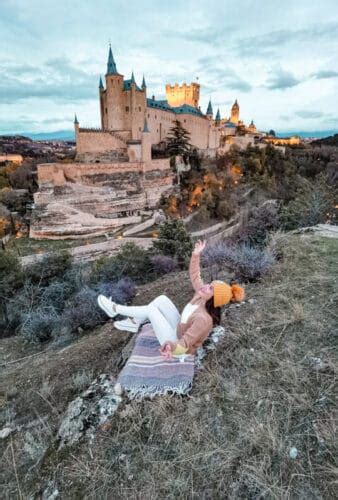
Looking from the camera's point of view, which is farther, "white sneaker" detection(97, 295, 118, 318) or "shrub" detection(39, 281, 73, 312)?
"shrub" detection(39, 281, 73, 312)

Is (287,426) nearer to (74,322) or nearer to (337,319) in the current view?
(337,319)

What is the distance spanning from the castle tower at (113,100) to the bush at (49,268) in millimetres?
20097

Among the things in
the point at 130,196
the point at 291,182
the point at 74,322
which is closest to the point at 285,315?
the point at 74,322

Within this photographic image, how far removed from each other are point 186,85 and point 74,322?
41.3 metres

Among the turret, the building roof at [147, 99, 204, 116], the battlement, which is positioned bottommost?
the building roof at [147, 99, 204, 116]

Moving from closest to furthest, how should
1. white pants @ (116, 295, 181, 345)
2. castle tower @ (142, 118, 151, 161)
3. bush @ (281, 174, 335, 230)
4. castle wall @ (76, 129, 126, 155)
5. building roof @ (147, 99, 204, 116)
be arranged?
1. white pants @ (116, 295, 181, 345)
2. bush @ (281, 174, 335, 230)
3. castle tower @ (142, 118, 151, 161)
4. castle wall @ (76, 129, 126, 155)
5. building roof @ (147, 99, 204, 116)

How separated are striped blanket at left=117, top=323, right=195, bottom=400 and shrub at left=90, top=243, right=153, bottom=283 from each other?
5026 mm

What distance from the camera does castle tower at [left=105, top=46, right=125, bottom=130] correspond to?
23109 mm

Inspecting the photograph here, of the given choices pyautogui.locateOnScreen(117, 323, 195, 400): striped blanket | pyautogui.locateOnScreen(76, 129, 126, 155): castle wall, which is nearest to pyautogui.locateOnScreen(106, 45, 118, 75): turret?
pyautogui.locateOnScreen(76, 129, 126, 155): castle wall

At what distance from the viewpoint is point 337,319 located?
248 cm

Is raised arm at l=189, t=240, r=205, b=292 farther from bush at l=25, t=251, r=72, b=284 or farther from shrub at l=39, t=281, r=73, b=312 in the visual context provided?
bush at l=25, t=251, r=72, b=284

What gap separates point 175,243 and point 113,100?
20.6 metres

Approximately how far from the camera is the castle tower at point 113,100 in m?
23.1

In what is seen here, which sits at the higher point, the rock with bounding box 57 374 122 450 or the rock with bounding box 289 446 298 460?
the rock with bounding box 289 446 298 460
